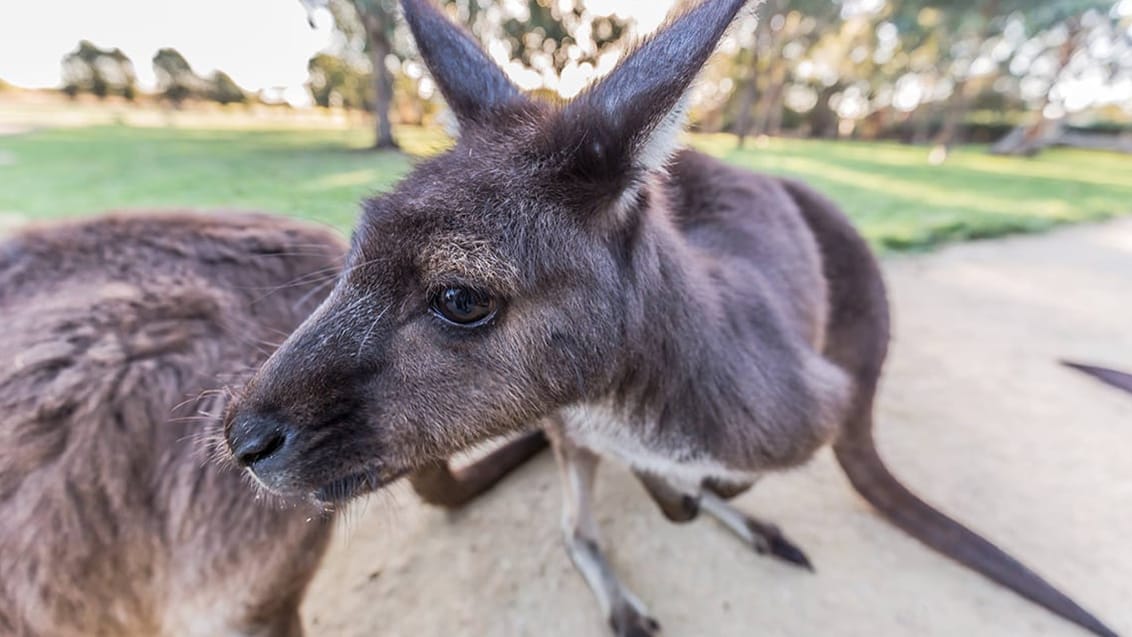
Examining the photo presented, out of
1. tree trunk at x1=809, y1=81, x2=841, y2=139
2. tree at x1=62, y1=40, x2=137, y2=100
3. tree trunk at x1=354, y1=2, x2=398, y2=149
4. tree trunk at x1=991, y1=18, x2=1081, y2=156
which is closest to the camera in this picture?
tree at x1=62, y1=40, x2=137, y2=100

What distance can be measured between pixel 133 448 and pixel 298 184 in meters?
4.11

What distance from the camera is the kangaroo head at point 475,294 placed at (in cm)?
118

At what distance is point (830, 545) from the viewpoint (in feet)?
7.93

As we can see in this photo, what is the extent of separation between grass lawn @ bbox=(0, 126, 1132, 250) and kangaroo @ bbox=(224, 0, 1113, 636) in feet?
0.97

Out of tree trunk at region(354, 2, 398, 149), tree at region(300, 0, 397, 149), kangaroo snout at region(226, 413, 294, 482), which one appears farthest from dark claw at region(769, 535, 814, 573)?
tree trunk at region(354, 2, 398, 149)

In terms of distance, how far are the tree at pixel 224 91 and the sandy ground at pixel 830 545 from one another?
508cm

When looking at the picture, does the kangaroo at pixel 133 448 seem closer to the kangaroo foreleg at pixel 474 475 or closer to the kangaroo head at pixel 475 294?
the kangaroo head at pixel 475 294

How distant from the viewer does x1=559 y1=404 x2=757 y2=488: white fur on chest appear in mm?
1677

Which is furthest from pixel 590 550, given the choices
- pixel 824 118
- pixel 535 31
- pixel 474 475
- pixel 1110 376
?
pixel 824 118

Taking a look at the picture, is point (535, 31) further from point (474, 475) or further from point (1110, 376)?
point (1110, 376)

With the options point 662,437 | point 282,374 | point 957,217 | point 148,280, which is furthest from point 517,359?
point 957,217

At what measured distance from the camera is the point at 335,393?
119 centimetres

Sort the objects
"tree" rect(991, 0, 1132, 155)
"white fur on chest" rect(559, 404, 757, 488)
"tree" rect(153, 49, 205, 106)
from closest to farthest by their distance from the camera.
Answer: "white fur on chest" rect(559, 404, 757, 488) → "tree" rect(153, 49, 205, 106) → "tree" rect(991, 0, 1132, 155)

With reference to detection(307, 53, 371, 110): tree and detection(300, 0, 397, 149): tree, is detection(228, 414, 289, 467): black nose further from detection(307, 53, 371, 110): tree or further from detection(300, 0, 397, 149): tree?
detection(300, 0, 397, 149): tree
